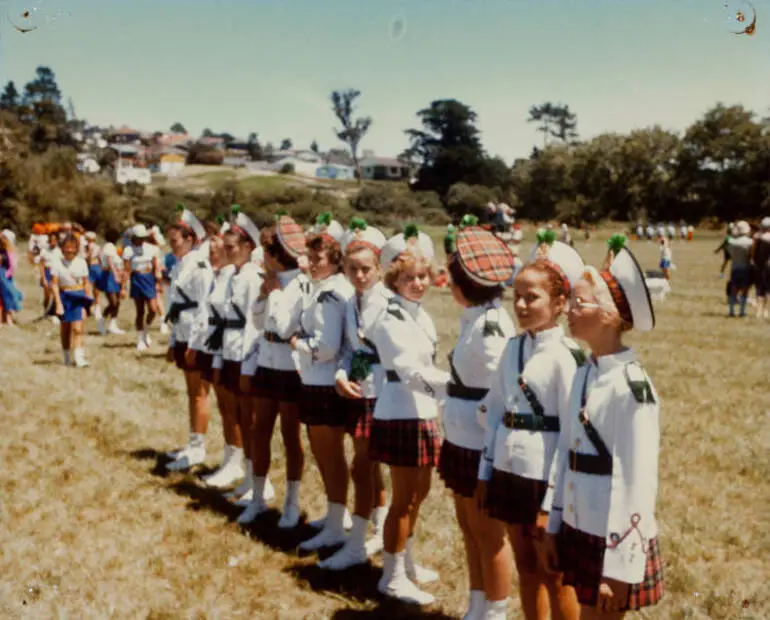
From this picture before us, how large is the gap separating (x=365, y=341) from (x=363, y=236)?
2.52 feet

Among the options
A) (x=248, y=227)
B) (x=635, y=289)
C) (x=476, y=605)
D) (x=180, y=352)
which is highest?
(x=248, y=227)

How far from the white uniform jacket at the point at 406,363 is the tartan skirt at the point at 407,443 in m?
0.05

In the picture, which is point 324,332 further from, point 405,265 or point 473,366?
point 473,366

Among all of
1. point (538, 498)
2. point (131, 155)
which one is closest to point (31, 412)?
point (538, 498)

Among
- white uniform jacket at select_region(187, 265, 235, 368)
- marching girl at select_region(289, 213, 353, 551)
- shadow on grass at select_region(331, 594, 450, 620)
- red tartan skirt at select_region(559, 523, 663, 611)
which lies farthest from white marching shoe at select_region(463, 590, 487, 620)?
white uniform jacket at select_region(187, 265, 235, 368)

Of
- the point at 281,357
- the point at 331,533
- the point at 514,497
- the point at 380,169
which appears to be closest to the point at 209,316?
the point at 281,357

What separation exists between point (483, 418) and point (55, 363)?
1015cm

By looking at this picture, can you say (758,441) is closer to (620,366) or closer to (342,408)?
(342,408)

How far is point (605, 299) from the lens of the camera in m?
3.03

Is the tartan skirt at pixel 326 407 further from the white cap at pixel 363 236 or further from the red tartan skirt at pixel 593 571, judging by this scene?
the red tartan skirt at pixel 593 571

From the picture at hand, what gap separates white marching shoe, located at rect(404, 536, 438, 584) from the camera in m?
5.20

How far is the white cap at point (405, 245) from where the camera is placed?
4793 mm

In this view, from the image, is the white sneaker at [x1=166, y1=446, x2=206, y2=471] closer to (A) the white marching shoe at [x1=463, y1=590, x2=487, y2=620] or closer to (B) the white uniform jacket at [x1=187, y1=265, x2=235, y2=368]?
(B) the white uniform jacket at [x1=187, y1=265, x2=235, y2=368]

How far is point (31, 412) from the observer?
8.93m
